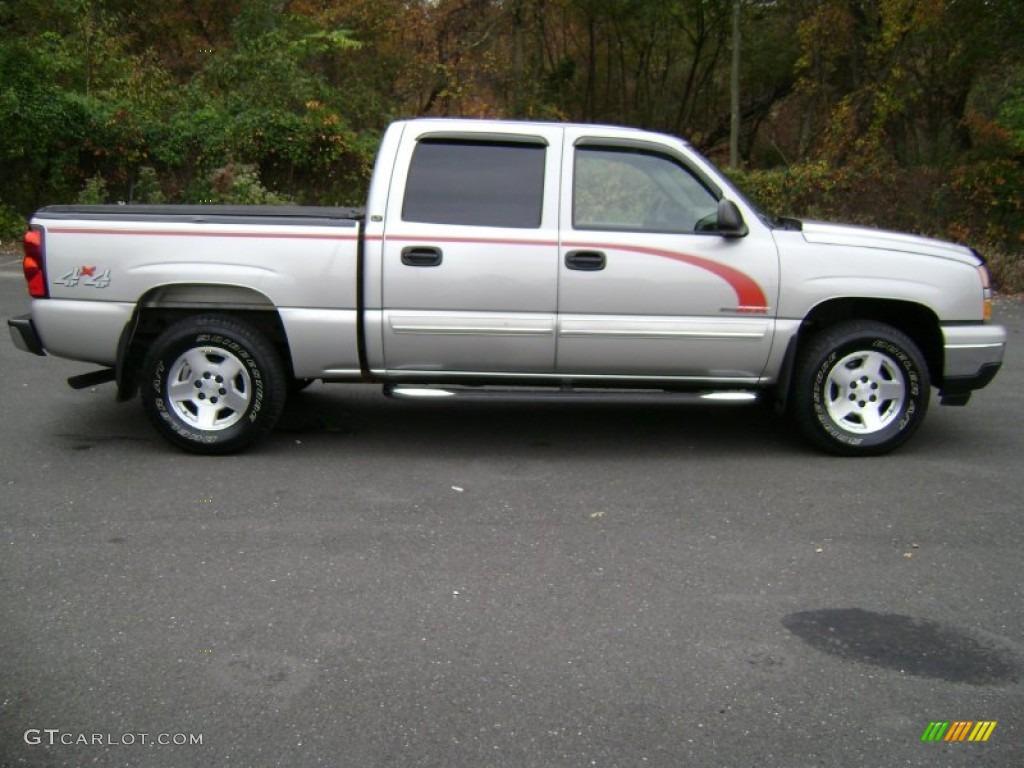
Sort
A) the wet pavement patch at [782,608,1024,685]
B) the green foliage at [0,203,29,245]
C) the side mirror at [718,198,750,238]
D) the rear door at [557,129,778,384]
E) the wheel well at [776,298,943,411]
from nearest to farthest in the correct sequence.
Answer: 1. the wet pavement patch at [782,608,1024,685]
2. the side mirror at [718,198,750,238]
3. the rear door at [557,129,778,384]
4. the wheel well at [776,298,943,411]
5. the green foliage at [0,203,29,245]

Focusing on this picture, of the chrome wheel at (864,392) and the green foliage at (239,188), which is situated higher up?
the green foliage at (239,188)

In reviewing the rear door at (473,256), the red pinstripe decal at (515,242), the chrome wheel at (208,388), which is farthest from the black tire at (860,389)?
the chrome wheel at (208,388)

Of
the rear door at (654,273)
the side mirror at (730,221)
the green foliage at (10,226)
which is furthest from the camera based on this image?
the green foliage at (10,226)

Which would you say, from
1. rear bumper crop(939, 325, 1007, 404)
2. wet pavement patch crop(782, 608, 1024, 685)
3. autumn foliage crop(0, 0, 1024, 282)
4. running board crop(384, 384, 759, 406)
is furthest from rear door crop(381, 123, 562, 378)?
autumn foliage crop(0, 0, 1024, 282)

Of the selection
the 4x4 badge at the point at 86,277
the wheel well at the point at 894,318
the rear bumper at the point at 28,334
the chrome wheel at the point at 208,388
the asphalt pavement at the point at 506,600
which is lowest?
the asphalt pavement at the point at 506,600

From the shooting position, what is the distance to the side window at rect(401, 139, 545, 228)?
645 cm

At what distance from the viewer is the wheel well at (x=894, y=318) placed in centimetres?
666

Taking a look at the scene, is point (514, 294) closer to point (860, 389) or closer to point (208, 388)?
point (208, 388)

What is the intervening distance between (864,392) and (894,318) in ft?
1.82

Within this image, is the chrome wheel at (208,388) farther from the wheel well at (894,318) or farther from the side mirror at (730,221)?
the wheel well at (894,318)

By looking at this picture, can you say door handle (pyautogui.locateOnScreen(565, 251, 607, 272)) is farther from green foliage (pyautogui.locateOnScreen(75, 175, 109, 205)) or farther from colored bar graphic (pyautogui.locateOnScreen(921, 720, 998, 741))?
green foliage (pyautogui.locateOnScreen(75, 175, 109, 205))

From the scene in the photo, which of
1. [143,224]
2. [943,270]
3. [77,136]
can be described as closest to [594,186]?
[943,270]

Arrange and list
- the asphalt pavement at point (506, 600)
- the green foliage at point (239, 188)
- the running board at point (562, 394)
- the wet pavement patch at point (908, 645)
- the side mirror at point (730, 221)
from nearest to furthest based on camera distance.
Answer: the asphalt pavement at point (506, 600) → the wet pavement patch at point (908, 645) → the side mirror at point (730, 221) → the running board at point (562, 394) → the green foliage at point (239, 188)

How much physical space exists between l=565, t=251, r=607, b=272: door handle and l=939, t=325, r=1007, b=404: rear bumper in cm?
214
